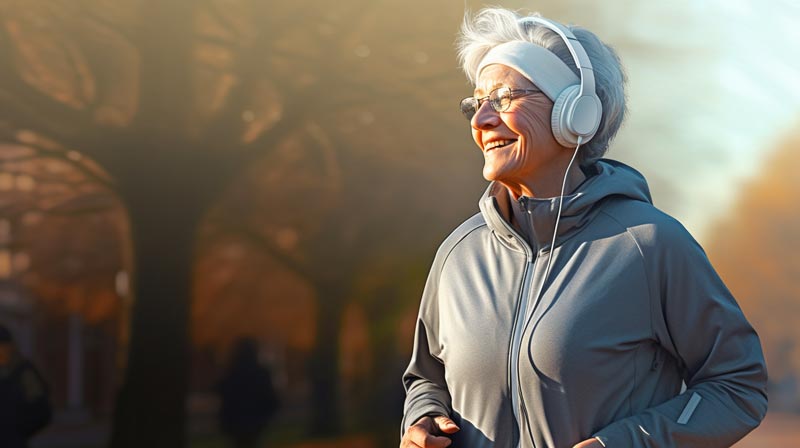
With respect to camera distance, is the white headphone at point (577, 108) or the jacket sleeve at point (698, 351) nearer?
the jacket sleeve at point (698, 351)

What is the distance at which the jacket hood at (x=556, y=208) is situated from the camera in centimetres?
166

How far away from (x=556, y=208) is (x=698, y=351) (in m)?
0.30

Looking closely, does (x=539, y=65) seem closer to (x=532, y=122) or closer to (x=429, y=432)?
(x=532, y=122)

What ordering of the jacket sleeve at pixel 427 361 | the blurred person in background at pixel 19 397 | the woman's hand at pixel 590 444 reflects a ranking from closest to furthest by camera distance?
the woman's hand at pixel 590 444, the jacket sleeve at pixel 427 361, the blurred person in background at pixel 19 397

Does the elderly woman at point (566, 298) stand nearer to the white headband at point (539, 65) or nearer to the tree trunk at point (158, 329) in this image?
the white headband at point (539, 65)

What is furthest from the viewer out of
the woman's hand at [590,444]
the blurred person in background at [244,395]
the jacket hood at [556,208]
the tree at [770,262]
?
the tree at [770,262]

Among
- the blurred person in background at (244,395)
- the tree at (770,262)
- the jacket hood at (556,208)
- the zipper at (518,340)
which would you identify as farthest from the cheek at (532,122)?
the tree at (770,262)

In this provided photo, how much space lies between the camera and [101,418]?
4.84 metres

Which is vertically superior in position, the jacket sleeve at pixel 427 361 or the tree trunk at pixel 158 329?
the jacket sleeve at pixel 427 361

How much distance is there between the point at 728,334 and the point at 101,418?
3815 millimetres

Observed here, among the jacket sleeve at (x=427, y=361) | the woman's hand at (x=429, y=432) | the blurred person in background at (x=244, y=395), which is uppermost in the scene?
the jacket sleeve at (x=427, y=361)

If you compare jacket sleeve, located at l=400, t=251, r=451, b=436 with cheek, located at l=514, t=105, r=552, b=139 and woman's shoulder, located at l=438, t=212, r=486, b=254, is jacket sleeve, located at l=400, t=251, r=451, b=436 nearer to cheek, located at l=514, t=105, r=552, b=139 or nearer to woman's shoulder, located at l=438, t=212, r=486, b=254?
woman's shoulder, located at l=438, t=212, r=486, b=254

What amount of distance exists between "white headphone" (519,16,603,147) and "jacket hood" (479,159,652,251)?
8 cm

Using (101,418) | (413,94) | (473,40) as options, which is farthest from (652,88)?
(473,40)
